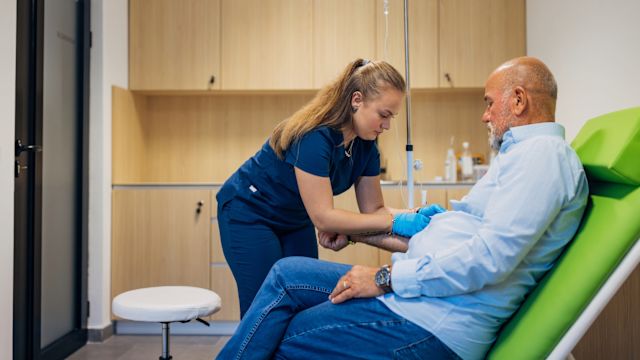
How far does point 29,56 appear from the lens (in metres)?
2.42

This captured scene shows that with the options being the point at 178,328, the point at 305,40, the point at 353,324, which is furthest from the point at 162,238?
the point at 353,324

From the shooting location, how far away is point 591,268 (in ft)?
3.42

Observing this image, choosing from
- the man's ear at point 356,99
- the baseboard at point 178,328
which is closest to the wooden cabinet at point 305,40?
the baseboard at point 178,328

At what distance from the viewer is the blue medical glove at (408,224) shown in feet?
5.29

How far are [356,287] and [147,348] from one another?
1951 millimetres

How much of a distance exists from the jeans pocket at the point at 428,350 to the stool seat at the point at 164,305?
81cm

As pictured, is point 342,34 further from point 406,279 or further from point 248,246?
point 406,279

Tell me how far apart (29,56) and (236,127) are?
1.41m

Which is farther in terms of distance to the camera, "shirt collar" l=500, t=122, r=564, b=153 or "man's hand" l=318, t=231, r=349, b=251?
"man's hand" l=318, t=231, r=349, b=251

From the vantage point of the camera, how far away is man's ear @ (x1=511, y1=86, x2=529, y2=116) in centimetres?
130

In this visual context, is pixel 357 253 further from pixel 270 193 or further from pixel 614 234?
pixel 614 234

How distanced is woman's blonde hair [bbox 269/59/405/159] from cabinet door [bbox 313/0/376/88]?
1.62 m

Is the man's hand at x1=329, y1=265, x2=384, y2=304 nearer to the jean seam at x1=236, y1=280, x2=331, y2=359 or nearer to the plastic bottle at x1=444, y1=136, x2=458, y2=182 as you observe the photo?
the jean seam at x1=236, y1=280, x2=331, y2=359

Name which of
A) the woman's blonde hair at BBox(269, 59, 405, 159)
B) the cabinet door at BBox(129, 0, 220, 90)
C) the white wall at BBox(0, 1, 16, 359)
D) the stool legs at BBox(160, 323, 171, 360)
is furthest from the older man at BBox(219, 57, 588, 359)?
the cabinet door at BBox(129, 0, 220, 90)
